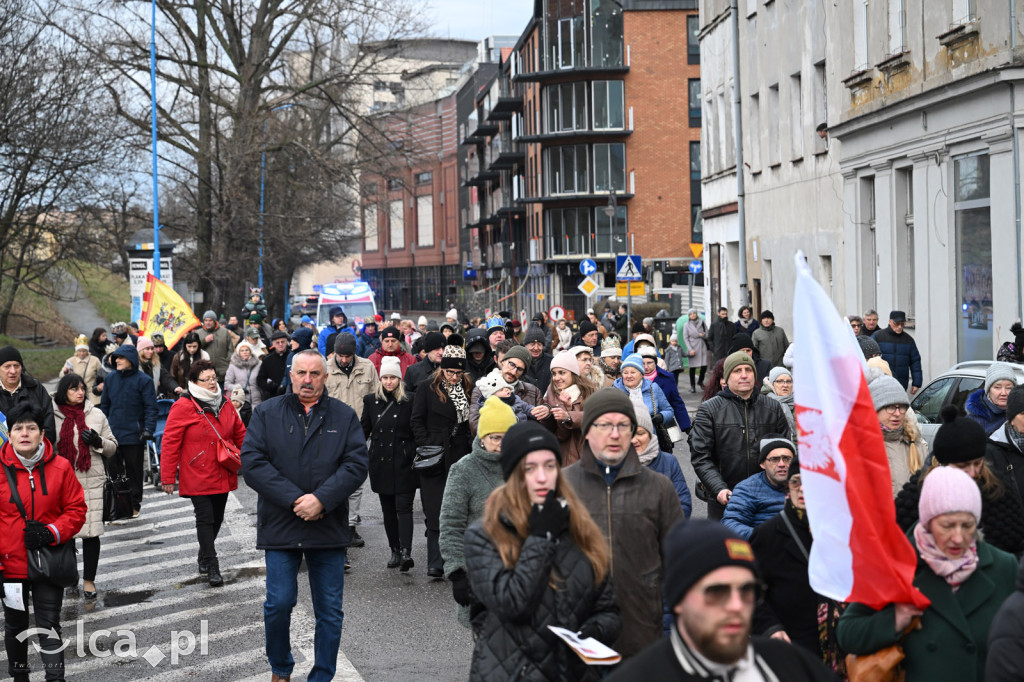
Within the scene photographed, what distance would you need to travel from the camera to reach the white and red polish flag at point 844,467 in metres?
4.07

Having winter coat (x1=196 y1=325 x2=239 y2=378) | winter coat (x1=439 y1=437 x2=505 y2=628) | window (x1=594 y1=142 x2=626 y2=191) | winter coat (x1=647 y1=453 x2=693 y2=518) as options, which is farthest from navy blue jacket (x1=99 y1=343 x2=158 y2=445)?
window (x1=594 y1=142 x2=626 y2=191)

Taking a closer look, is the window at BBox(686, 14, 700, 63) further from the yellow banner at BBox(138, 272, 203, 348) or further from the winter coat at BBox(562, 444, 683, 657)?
the winter coat at BBox(562, 444, 683, 657)

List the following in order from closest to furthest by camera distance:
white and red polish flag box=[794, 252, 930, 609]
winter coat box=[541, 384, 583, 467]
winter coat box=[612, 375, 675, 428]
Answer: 1. white and red polish flag box=[794, 252, 930, 609]
2. winter coat box=[541, 384, 583, 467]
3. winter coat box=[612, 375, 675, 428]

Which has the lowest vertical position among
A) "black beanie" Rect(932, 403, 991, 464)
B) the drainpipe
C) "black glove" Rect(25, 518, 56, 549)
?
"black glove" Rect(25, 518, 56, 549)

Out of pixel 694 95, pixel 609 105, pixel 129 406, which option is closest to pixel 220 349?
pixel 129 406

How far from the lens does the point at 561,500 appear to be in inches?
186

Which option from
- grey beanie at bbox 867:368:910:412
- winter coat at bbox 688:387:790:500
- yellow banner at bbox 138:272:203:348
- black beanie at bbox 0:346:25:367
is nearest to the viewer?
grey beanie at bbox 867:368:910:412

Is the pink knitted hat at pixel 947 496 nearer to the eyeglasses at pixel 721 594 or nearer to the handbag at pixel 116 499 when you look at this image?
the eyeglasses at pixel 721 594

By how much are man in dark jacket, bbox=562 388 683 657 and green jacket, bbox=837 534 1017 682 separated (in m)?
1.29

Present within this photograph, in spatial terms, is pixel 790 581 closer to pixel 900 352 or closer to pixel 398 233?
pixel 900 352

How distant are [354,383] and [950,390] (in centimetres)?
537

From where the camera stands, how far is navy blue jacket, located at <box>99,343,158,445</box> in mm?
13634

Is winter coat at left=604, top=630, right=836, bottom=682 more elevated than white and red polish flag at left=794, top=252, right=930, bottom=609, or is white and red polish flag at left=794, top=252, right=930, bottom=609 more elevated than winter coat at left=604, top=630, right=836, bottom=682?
white and red polish flag at left=794, top=252, right=930, bottom=609

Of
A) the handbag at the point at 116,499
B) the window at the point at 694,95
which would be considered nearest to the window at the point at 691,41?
the window at the point at 694,95
